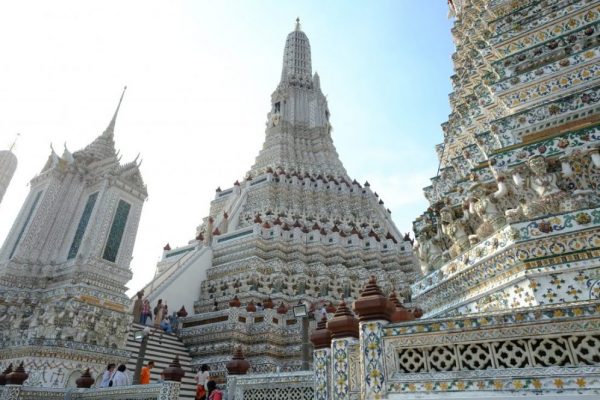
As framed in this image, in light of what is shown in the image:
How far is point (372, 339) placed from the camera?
12.8ft

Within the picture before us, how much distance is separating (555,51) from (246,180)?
27692mm

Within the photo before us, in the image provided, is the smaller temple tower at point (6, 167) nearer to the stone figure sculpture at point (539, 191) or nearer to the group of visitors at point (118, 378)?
the group of visitors at point (118, 378)

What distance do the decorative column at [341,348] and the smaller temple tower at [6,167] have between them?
41.5m

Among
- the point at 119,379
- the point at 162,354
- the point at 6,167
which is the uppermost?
the point at 6,167

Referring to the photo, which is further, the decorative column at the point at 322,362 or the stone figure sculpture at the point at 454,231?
the stone figure sculpture at the point at 454,231

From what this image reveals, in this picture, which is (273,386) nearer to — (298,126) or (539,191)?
(539,191)

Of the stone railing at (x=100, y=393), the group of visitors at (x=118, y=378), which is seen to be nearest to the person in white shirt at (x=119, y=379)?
the group of visitors at (x=118, y=378)

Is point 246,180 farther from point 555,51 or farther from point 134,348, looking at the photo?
point 555,51

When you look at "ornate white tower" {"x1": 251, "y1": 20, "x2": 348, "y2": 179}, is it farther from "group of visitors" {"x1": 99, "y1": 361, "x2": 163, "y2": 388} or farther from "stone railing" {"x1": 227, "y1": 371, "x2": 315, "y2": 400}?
"stone railing" {"x1": 227, "y1": 371, "x2": 315, "y2": 400}

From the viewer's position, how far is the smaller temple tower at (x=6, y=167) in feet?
121

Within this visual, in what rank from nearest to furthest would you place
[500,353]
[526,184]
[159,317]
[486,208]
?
[500,353], [526,184], [486,208], [159,317]

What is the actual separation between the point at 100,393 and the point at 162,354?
270 inches

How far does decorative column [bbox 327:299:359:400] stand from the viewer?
160 inches

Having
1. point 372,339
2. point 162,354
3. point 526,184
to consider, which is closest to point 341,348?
point 372,339
